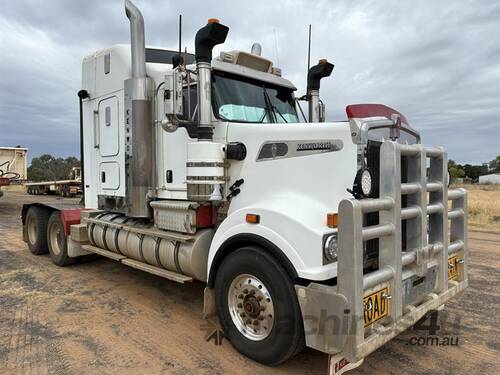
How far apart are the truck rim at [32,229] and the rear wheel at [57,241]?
1.85 ft

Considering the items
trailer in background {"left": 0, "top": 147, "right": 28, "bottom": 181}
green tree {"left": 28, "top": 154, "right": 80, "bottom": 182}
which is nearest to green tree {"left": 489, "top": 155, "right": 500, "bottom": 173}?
green tree {"left": 28, "top": 154, "right": 80, "bottom": 182}

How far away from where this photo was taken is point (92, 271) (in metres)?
6.81

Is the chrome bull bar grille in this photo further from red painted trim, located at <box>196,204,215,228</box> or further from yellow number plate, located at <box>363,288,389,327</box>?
red painted trim, located at <box>196,204,215,228</box>

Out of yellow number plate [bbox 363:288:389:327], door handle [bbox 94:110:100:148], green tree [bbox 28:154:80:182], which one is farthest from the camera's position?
green tree [bbox 28:154:80:182]

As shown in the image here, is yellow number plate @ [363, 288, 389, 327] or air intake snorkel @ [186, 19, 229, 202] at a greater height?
air intake snorkel @ [186, 19, 229, 202]

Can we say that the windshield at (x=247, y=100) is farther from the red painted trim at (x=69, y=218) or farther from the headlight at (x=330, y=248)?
the red painted trim at (x=69, y=218)

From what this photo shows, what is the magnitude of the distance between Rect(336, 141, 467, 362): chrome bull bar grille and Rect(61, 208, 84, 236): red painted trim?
5362 millimetres

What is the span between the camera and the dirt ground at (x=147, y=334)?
350cm

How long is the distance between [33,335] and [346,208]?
135 inches

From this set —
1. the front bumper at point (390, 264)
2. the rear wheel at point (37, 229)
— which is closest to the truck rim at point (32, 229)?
the rear wheel at point (37, 229)

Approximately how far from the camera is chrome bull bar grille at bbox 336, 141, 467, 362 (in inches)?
108

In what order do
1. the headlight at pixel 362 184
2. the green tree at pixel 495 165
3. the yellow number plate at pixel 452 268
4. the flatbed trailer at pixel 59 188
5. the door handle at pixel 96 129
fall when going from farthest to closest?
the green tree at pixel 495 165
the flatbed trailer at pixel 59 188
the door handle at pixel 96 129
the yellow number plate at pixel 452 268
the headlight at pixel 362 184

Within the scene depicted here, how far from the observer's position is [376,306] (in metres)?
2.99

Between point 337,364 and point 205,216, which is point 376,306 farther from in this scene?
point 205,216
